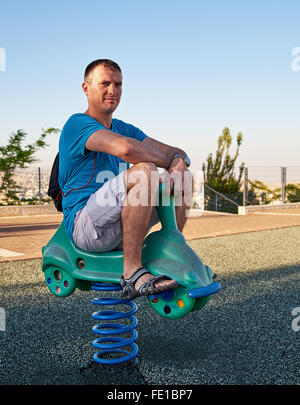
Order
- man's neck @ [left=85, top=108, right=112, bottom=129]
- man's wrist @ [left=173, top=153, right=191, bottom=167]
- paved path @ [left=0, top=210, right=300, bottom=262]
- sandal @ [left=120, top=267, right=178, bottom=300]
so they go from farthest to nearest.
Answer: paved path @ [left=0, top=210, right=300, bottom=262] → man's neck @ [left=85, top=108, right=112, bottom=129] → man's wrist @ [left=173, top=153, right=191, bottom=167] → sandal @ [left=120, top=267, right=178, bottom=300]

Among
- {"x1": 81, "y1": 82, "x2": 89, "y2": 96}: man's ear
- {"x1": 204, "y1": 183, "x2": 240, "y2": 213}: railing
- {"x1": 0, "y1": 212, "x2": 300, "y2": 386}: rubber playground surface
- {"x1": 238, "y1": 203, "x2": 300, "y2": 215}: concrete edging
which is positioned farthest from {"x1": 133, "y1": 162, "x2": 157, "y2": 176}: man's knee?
{"x1": 204, "y1": 183, "x2": 240, "y2": 213}: railing

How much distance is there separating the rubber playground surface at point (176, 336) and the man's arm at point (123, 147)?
4.67 feet

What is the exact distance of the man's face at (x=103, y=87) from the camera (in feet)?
7.96

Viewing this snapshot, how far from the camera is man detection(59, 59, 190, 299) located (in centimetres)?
220

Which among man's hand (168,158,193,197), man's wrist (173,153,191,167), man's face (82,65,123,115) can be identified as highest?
Answer: man's face (82,65,123,115)

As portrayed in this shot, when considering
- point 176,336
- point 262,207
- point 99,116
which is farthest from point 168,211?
point 262,207

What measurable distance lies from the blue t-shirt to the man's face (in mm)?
136

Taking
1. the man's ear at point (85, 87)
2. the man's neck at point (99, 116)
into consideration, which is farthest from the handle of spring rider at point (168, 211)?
the man's ear at point (85, 87)

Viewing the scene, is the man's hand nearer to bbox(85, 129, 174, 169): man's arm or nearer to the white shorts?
bbox(85, 129, 174, 169): man's arm

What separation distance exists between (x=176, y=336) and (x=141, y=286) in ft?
5.32

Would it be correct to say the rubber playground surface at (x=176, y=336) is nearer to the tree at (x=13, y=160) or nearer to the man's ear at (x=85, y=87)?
the man's ear at (x=85, y=87)

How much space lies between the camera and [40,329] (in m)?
3.75

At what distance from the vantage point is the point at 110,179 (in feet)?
7.96

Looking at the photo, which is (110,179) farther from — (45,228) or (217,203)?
(217,203)
